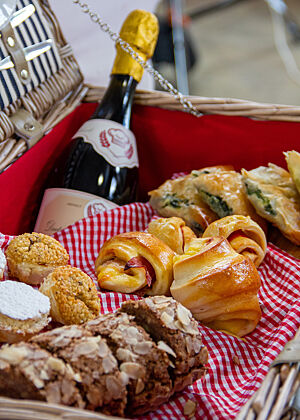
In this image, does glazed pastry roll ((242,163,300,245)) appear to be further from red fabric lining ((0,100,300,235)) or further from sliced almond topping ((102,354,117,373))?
sliced almond topping ((102,354,117,373))

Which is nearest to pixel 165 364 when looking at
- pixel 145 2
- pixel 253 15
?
pixel 145 2

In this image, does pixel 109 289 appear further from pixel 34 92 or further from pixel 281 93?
pixel 281 93

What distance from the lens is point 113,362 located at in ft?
1.70

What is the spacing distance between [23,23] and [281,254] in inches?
27.3

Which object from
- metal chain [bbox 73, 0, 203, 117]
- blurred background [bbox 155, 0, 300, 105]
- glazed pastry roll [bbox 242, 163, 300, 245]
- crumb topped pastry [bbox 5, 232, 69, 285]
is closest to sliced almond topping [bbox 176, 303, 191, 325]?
crumb topped pastry [bbox 5, 232, 69, 285]

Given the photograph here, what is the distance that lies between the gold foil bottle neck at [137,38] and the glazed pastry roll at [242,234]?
0.46 meters

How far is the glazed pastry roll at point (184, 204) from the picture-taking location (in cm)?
98

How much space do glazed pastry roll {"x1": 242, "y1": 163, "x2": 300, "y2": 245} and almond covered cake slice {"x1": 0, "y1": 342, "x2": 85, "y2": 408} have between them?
1.76ft

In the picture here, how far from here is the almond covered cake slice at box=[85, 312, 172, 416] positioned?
0.53 m

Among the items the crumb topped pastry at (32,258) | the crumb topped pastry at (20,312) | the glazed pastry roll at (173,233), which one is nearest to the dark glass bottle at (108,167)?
the glazed pastry roll at (173,233)

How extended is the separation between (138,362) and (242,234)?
397mm

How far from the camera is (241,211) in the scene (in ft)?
3.08

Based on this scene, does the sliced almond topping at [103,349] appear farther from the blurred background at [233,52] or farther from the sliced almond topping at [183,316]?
the blurred background at [233,52]

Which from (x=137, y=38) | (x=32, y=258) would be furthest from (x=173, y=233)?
(x=137, y=38)
